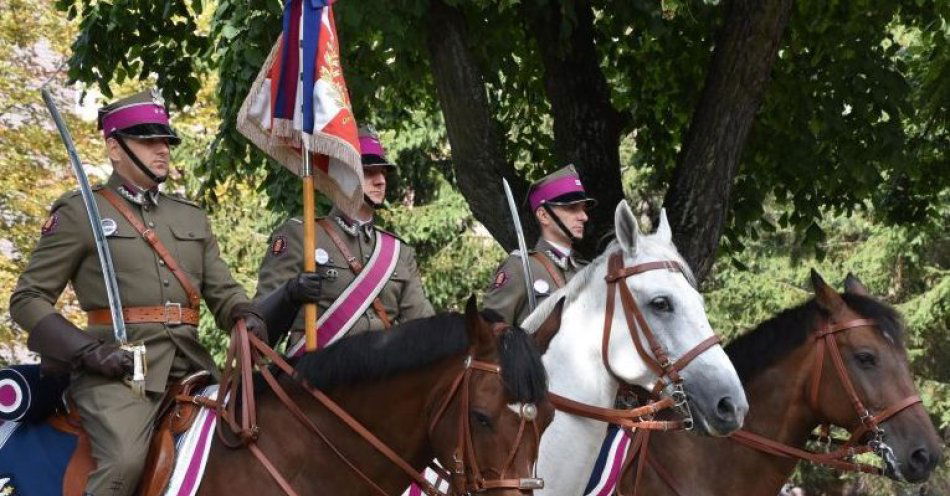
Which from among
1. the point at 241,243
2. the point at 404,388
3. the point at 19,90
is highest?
the point at 404,388

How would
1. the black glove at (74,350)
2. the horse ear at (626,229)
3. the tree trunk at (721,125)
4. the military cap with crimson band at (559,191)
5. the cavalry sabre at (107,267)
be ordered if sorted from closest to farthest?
the black glove at (74,350)
the cavalry sabre at (107,267)
the horse ear at (626,229)
the military cap with crimson band at (559,191)
the tree trunk at (721,125)

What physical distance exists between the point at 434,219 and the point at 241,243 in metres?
3.29

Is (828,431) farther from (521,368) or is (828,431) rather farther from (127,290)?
(127,290)

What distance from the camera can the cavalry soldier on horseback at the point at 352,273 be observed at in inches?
280

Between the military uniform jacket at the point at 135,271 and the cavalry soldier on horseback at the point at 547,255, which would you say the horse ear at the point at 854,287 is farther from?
the military uniform jacket at the point at 135,271

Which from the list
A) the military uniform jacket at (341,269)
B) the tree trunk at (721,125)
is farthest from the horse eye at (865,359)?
the tree trunk at (721,125)

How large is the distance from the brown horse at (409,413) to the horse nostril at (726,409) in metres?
1.40

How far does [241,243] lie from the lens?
24172 millimetres

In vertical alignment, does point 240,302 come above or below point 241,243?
above

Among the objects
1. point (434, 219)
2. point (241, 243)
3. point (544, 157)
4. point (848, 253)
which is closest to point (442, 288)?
point (434, 219)

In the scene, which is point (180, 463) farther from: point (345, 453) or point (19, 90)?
point (19, 90)

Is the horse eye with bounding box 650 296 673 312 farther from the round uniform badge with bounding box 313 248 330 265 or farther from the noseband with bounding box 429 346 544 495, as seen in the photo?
the round uniform badge with bounding box 313 248 330 265

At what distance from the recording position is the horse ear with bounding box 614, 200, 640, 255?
269 inches

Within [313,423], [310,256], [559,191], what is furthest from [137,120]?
[559,191]
